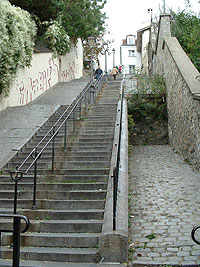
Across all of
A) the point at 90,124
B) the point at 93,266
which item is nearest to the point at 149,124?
the point at 90,124

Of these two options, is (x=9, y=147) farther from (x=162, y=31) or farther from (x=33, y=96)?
(x=162, y=31)

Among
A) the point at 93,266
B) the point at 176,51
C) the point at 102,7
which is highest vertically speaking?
the point at 102,7

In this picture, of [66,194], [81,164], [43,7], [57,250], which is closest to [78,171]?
[81,164]

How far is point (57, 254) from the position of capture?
430 centimetres

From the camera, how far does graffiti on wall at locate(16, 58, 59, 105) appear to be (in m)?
14.3

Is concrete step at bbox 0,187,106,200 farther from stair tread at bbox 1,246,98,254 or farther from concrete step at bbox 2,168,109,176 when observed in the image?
stair tread at bbox 1,246,98,254

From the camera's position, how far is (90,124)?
10.7m

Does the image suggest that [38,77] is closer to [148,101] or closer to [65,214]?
[148,101]

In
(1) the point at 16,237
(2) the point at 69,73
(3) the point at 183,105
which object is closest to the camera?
(1) the point at 16,237

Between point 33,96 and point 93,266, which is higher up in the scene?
point 33,96

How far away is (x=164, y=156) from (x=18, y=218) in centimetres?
830

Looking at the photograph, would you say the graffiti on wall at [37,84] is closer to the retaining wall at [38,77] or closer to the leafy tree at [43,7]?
the retaining wall at [38,77]

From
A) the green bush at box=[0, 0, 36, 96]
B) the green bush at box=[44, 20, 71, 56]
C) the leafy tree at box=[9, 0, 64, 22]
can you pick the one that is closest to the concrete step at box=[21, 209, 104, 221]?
the green bush at box=[0, 0, 36, 96]

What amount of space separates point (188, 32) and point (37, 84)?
345 inches
